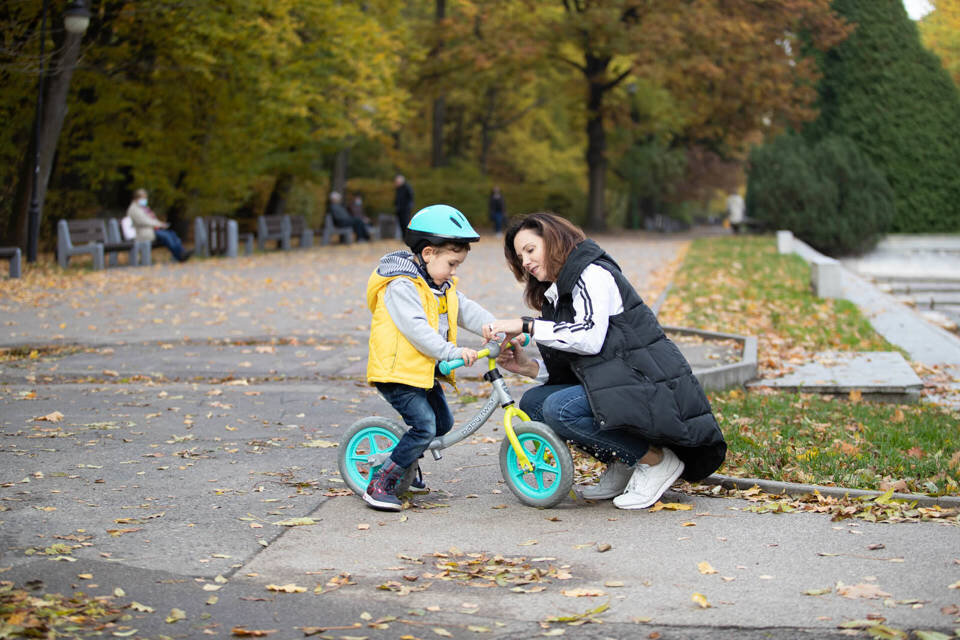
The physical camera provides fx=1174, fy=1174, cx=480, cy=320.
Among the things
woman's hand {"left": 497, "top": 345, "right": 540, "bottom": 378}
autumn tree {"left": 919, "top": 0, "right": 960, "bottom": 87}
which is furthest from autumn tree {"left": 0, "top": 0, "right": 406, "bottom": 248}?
autumn tree {"left": 919, "top": 0, "right": 960, "bottom": 87}

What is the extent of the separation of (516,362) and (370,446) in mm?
877

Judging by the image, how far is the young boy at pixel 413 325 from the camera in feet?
18.4

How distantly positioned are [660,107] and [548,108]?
11.4m

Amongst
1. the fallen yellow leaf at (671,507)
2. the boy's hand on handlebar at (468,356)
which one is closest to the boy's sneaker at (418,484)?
the boy's hand on handlebar at (468,356)

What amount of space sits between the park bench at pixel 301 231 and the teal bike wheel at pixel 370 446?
83.4 ft

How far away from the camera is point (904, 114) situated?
113 feet

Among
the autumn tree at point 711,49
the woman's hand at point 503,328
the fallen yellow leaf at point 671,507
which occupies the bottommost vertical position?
the fallen yellow leaf at point 671,507

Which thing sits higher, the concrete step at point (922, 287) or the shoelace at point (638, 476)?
the shoelace at point (638, 476)

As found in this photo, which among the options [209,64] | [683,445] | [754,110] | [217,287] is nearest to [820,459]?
[683,445]

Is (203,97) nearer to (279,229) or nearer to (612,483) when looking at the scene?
(279,229)

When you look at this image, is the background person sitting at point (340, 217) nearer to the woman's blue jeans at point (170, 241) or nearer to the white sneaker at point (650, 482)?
the woman's blue jeans at point (170, 241)

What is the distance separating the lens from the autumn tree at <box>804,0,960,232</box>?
112 feet

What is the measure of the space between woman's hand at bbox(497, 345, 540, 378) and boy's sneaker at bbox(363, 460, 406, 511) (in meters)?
0.73

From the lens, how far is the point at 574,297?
562 cm
